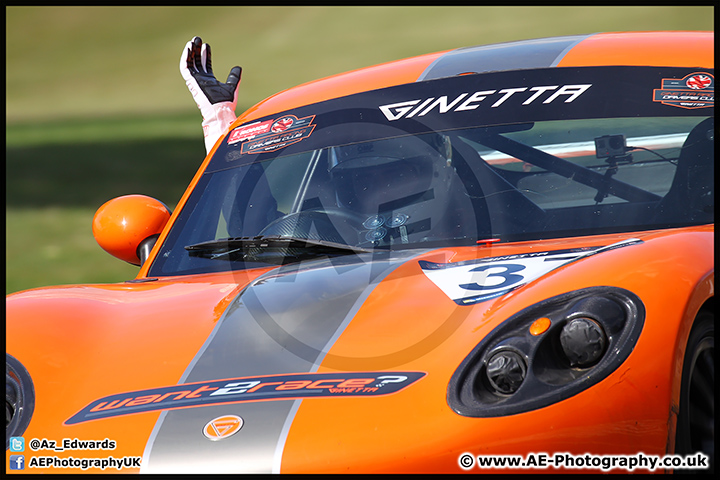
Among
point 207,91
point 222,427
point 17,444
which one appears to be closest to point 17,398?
point 17,444

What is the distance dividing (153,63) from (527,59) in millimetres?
37761

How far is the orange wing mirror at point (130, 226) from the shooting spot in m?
3.23

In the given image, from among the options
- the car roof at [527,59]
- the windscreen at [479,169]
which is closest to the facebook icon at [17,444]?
the windscreen at [479,169]

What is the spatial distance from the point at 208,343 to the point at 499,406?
2.42ft

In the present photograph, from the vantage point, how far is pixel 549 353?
1.65m

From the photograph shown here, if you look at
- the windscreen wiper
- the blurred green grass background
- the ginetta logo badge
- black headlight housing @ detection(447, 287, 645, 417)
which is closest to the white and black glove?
the windscreen wiper

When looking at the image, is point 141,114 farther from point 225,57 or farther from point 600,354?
point 600,354

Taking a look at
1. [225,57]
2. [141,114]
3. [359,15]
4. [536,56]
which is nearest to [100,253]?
[536,56]

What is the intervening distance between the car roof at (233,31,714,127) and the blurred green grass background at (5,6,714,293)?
978 centimetres

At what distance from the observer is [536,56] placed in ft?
9.60

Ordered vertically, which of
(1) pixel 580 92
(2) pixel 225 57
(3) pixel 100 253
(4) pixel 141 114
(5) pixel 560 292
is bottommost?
(3) pixel 100 253

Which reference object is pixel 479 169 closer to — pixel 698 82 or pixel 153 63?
pixel 698 82

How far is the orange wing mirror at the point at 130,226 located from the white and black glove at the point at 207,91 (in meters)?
0.72

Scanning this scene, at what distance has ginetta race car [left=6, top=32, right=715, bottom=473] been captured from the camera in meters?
1.60
